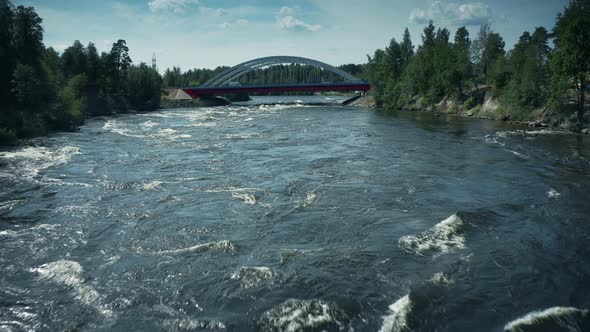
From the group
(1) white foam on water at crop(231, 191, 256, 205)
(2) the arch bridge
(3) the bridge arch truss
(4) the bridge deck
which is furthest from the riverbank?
(3) the bridge arch truss

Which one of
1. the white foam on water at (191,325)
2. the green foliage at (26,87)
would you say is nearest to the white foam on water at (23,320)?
A: the white foam on water at (191,325)

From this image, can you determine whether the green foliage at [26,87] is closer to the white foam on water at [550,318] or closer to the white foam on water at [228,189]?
the white foam on water at [228,189]

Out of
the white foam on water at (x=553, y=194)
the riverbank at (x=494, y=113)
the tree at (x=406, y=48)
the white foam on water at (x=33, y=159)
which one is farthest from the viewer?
the tree at (x=406, y=48)

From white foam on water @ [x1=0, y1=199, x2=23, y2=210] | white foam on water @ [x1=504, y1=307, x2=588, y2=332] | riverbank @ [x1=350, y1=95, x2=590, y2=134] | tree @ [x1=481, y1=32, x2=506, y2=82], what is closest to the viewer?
white foam on water @ [x1=504, y1=307, x2=588, y2=332]

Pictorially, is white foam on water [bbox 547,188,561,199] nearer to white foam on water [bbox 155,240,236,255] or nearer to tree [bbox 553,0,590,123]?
white foam on water [bbox 155,240,236,255]

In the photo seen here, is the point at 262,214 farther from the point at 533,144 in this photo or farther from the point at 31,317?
the point at 533,144

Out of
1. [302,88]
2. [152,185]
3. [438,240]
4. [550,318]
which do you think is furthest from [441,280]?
[302,88]

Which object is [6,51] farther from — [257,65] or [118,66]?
[257,65]
